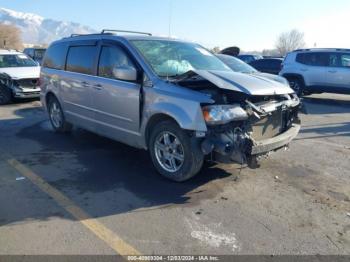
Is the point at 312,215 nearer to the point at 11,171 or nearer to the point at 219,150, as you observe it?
the point at 219,150

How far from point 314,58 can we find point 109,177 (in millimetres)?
12205

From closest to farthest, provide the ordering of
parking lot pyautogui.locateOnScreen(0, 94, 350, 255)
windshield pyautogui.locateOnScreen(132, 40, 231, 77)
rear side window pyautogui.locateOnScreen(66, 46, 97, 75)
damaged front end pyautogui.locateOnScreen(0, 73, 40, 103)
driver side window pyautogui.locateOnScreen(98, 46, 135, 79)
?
1. parking lot pyautogui.locateOnScreen(0, 94, 350, 255)
2. windshield pyautogui.locateOnScreen(132, 40, 231, 77)
3. driver side window pyautogui.locateOnScreen(98, 46, 135, 79)
4. rear side window pyautogui.locateOnScreen(66, 46, 97, 75)
5. damaged front end pyautogui.locateOnScreen(0, 73, 40, 103)

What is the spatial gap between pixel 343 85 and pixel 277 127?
33.6 ft

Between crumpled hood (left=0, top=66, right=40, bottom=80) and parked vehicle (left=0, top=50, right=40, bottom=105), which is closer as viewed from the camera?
parked vehicle (left=0, top=50, right=40, bottom=105)

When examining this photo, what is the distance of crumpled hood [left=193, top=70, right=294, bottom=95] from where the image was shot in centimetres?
483

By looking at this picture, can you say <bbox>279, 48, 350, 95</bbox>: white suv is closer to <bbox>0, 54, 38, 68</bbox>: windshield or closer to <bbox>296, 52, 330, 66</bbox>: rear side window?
<bbox>296, 52, 330, 66</bbox>: rear side window

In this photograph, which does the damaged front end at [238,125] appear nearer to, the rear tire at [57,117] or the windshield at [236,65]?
the rear tire at [57,117]

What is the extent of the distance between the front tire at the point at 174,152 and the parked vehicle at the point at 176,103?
1cm

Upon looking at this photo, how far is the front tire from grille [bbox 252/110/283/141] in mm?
840

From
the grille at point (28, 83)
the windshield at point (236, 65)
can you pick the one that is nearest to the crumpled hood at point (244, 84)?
the windshield at point (236, 65)

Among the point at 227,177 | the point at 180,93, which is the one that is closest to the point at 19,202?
the point at 180,93

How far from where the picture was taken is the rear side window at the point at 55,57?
7.70 meters

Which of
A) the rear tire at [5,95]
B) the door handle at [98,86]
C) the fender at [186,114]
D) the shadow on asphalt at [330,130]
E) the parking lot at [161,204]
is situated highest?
the door handle at [98,86]

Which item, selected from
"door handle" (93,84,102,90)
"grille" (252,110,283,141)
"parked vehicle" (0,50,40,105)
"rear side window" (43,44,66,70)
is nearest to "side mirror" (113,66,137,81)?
"door handle" (93,84,102,90)
